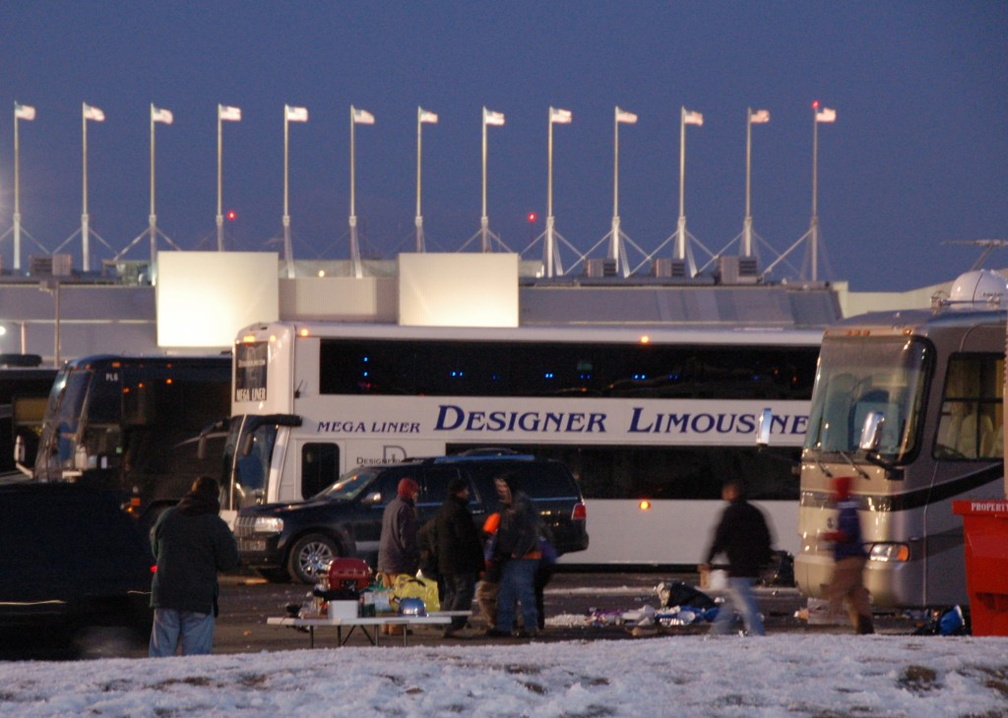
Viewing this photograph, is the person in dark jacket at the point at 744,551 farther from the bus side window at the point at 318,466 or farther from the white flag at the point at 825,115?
the white flag at the point at 825,115

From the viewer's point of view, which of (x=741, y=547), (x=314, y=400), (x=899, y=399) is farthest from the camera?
(x=314, y=400)

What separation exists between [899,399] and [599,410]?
10160 mm

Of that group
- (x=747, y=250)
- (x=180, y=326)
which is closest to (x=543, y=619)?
(x=180, y=326)

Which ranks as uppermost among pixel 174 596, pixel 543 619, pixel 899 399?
pixel 899 399

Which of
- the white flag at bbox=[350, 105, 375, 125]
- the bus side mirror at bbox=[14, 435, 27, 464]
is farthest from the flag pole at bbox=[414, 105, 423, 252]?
the bus side mirror at bbox=[14, 435, 27, 464]

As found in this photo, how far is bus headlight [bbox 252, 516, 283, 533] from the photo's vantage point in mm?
22781

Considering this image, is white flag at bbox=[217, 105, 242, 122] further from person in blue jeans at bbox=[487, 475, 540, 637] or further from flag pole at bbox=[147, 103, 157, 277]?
person in blue jeans at bbox=[487, 475, 540, 637]

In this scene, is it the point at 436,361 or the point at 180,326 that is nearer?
the point at 436,361

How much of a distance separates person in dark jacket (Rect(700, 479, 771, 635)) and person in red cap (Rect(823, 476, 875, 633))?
25.0 inches

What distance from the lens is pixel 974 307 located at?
17.6 meters

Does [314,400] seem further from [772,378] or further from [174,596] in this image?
[174,596]

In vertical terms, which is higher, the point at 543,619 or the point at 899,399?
the point at 899,399

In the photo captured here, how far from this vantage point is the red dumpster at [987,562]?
13500 millimetres

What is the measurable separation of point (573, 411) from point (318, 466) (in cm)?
417
